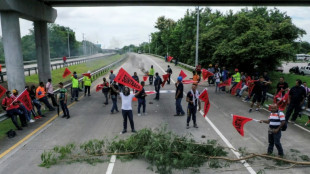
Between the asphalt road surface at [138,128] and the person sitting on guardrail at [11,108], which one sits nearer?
the asphalt road surface at [138,128]

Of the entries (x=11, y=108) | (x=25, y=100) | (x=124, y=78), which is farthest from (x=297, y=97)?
(x=11, y=108)

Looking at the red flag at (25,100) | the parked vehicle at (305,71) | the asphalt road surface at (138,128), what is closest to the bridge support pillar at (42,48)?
the asphalt road surface at (138,128)

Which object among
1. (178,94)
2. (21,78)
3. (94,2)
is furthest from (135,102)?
(94,2)

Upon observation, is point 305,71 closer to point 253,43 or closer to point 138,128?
point 253,43

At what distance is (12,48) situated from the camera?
14.2 m

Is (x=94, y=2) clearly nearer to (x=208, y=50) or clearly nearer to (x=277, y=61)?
(x=277, y=61)

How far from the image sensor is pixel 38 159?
7.54 metres

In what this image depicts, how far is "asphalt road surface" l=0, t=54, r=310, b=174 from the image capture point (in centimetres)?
685

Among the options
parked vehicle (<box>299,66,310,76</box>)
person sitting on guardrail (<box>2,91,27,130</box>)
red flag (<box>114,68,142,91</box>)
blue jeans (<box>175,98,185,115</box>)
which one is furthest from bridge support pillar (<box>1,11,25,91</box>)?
parked vehicle (<box>299,66,310,76</box>)

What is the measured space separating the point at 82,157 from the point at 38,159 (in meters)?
1.34

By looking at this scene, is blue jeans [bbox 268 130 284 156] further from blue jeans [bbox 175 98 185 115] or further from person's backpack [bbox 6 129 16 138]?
person's backpack [bbox 6 129 16 138]

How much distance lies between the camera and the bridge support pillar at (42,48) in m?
18.9

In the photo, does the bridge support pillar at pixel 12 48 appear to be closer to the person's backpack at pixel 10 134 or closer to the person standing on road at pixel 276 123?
the person's backpack at pixel 10 134

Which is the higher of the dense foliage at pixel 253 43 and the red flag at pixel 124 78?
the dense foliage at pixel 253 43
